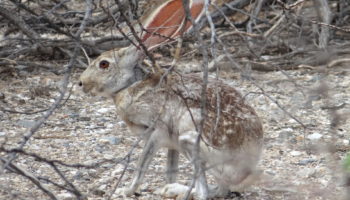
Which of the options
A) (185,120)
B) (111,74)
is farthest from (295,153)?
(111,74)

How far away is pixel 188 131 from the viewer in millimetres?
5133

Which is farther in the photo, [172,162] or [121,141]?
[121,141]

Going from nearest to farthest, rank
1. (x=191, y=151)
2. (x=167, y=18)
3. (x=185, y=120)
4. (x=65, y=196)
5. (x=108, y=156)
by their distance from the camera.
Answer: (x=167, y=18), (x=191, y=151), (x=185, y=120), (x=65, y=196), (x=108, y=156)

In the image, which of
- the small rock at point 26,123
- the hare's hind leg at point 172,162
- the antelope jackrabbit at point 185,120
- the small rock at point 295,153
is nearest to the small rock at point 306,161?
the small rock at point 295,153

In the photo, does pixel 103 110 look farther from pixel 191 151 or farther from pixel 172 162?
pixel 191 151

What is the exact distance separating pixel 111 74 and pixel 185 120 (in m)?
0.84

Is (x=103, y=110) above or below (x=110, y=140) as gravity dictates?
above

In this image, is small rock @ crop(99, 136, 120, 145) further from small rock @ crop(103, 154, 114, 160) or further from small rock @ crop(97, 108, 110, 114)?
small rock @ crop(97, 108, 110, 114)

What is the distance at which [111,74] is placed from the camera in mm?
5723

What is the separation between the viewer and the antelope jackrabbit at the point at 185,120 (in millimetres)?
5082

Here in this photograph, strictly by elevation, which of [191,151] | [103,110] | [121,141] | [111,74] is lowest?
[121,141]

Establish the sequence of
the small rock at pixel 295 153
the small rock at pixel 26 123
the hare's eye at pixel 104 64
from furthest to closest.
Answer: the small rock at pixel 26 123, the small rock at pixel 295 153, the hare's eye at pixel 104 64

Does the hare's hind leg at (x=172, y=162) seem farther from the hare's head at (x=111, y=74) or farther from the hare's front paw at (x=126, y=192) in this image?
the hare's head at (x=111, y=74)

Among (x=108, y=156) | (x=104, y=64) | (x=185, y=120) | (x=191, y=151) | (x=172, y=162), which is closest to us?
(x=191, y=151)
